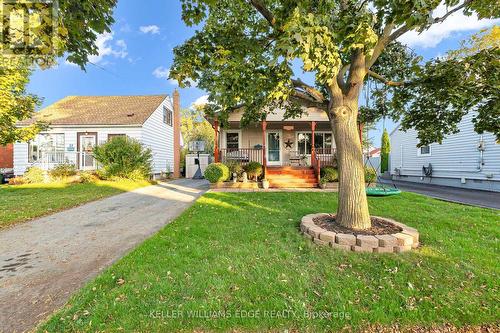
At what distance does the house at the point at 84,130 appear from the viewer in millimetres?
14945

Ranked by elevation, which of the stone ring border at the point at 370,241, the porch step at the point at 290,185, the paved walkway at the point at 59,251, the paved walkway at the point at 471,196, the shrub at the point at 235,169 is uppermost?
the shrub at the point at 235,169

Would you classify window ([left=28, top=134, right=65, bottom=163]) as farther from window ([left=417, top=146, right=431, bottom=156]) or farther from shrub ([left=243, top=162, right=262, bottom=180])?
window ([left=417, top=146, right=431, bottom=156])

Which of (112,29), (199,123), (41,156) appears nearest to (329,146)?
(112,29)

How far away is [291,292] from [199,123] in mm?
36418

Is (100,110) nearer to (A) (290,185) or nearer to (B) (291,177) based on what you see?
(B) (291,177)

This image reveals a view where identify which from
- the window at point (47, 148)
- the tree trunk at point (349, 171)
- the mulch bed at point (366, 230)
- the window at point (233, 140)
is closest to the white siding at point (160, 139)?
the window at point (47, 148)

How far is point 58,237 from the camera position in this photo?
4.66m

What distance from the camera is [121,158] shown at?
1285 centimetres

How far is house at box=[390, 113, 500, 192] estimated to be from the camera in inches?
464

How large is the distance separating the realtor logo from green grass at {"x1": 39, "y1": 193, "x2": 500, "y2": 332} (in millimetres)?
2691

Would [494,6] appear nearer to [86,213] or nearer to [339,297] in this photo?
[339,297]

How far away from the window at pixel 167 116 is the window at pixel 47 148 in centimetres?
692

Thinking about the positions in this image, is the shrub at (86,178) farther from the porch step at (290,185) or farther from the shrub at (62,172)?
the porch step at (290,185)

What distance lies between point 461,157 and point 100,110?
2296cm
